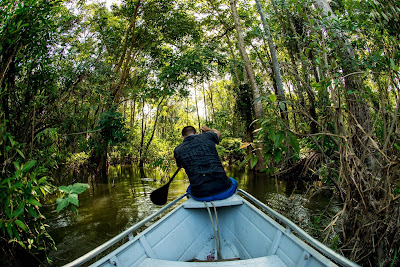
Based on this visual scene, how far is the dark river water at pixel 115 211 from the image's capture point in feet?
13.8

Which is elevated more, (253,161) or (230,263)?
(253,161)

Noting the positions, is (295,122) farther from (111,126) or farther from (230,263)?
(111,126)

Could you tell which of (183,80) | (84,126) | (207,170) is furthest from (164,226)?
(183,80)

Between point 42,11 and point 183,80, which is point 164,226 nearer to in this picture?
point 42,11

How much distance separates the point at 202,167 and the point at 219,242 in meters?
1.10

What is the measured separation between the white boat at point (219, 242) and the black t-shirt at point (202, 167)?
0.21 meters

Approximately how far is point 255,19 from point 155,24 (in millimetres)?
5840

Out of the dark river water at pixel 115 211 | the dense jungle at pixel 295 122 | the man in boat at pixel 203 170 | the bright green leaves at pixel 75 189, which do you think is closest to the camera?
the bright green leaves at pixel 75 189

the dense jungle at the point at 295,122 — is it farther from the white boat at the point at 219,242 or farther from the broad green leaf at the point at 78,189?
the white boat at the point at 219,242

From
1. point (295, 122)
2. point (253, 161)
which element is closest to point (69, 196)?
point (253, 161)

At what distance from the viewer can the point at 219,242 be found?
106 inches

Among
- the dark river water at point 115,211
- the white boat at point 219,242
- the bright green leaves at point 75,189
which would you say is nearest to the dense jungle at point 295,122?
the bright green leaves at point 75,189

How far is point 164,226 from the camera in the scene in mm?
2643

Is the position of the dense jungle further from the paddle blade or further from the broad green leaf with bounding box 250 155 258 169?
the paddle blade
